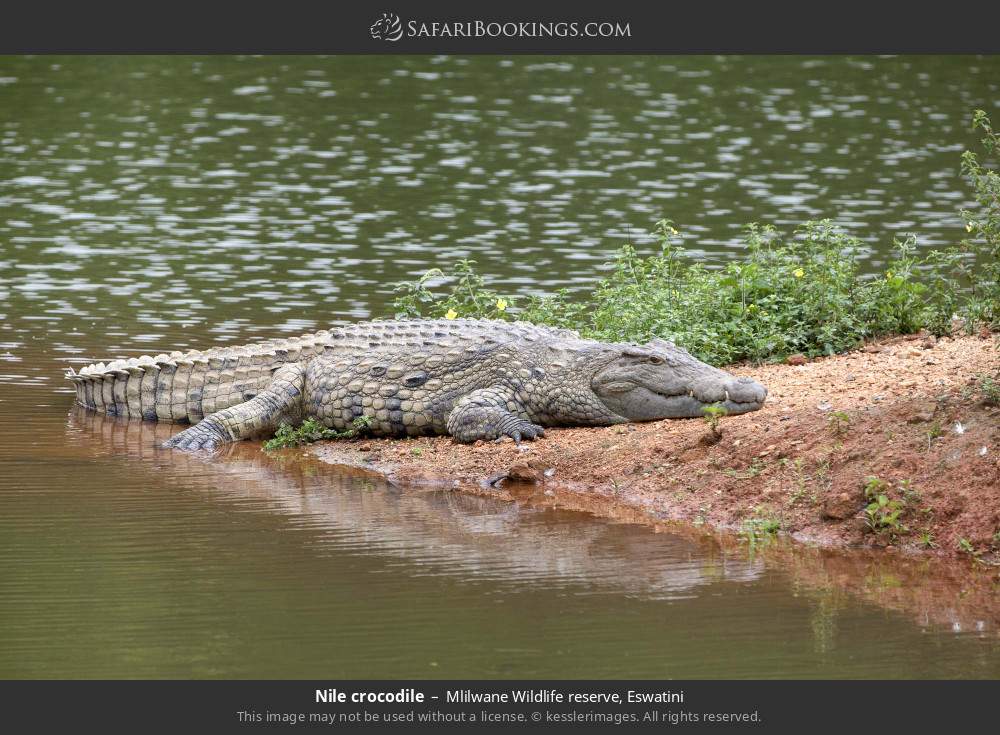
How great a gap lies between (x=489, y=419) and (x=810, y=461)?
2595 mm

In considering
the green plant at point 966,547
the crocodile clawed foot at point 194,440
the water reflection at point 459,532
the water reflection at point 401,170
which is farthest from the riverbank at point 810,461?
the water reflection at point 401,170

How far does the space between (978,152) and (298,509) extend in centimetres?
1761

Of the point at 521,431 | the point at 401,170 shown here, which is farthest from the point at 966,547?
the point at 401,170

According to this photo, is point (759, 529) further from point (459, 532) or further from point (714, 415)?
point (459, 532)

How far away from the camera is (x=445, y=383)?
37.1ft

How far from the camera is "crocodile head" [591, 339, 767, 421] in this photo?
10.6 metres

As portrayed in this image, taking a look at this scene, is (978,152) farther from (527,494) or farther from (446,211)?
(527,494)

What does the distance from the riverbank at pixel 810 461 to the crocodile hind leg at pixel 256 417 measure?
456mm

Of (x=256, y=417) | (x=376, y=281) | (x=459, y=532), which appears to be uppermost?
(x=459, y=532)

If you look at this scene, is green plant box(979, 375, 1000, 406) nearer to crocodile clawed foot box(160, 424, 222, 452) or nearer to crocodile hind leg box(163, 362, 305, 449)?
crocodile hind leg box(163, 362, 305, 449)

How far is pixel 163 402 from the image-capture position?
12.4 meters

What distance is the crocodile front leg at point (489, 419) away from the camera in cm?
1088

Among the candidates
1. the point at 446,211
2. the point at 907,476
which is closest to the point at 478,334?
the point at 907,476

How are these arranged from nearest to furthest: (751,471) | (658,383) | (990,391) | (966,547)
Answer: (966,547)
(990,391)
(751,471)
(658,383)
